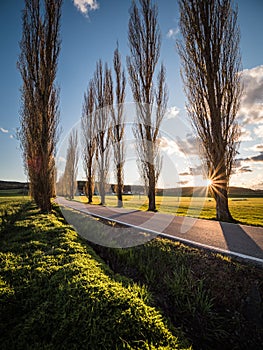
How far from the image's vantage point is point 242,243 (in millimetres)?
4871

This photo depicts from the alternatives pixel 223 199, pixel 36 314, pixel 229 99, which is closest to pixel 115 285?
pixel 36 314

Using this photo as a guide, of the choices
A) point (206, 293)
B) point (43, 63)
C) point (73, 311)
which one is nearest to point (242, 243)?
point (206, 293)

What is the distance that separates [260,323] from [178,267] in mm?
1341

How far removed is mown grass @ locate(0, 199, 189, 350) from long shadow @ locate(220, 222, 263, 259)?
2.64 meters

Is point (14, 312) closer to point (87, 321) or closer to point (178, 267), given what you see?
point (87, 321)

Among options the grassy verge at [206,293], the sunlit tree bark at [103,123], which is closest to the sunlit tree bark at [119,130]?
the sunlit tree bark at [103,123]

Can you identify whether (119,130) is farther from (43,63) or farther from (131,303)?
(131,303)

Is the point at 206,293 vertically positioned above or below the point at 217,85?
below

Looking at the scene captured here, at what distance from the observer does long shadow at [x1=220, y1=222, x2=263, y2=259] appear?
13.7 feet

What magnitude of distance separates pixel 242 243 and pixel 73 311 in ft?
14.0

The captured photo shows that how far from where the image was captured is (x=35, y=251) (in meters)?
4.08

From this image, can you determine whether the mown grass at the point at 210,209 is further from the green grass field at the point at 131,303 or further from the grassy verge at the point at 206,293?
the green grass field at the point at 131,303

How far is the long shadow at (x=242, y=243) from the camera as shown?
165 inches

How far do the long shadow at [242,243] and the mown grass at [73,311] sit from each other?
8.66ft
